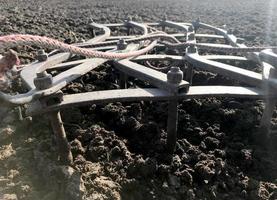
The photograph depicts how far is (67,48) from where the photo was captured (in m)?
2.74

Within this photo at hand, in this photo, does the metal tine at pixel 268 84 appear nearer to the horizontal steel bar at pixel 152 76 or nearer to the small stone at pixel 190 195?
the horizontal steel bar at pixel 152 76

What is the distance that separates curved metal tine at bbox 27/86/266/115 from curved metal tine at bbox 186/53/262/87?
10 centimetres

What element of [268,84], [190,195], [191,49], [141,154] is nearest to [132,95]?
[141,154]

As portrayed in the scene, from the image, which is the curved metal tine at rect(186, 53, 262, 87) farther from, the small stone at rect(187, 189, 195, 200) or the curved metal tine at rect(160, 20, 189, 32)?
the curved metal tine at rect(160, 20, 189, 32)

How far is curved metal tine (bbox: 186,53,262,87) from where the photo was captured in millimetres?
3457

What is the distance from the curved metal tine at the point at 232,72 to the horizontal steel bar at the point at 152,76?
26.8 inches

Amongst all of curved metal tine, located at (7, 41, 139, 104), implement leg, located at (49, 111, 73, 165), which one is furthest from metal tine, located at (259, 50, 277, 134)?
implement leg, located at (49, 111, 73, 165)

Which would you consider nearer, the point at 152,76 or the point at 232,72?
the point at 152,76

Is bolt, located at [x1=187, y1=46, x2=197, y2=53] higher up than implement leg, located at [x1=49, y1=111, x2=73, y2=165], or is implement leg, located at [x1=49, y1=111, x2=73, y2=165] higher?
bolt, located at [x1=187, y1=46, x2=197, y2=53]

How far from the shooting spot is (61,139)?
9.91 feet

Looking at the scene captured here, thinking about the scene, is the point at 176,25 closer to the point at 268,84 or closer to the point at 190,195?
the point at 268,84

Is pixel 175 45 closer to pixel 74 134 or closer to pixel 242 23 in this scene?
pixel 74 134

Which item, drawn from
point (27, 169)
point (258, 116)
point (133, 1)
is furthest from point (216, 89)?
point (133, 1)

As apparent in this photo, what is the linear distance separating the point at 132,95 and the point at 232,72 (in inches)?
44.5
